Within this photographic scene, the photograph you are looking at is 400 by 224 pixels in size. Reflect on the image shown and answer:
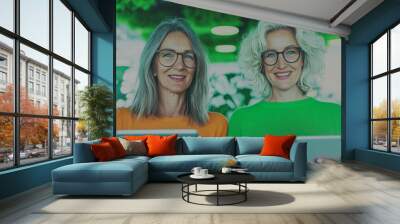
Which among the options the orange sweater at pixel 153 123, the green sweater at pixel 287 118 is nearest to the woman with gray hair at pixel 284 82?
the green sweater at pixel 287 118

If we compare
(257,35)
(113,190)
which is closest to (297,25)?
(257,35)

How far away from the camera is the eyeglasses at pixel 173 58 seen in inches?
367

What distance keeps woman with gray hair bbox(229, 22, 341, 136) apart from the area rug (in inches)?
157

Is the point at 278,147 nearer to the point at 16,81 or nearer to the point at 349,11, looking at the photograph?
the point at 349,11

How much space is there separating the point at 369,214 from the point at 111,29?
23.4 feet

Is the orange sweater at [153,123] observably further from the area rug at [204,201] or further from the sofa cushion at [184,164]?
the area rug at [204,201]

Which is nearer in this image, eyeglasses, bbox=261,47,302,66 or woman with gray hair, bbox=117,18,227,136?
woman with gray hair, bbox=117,18,227,136

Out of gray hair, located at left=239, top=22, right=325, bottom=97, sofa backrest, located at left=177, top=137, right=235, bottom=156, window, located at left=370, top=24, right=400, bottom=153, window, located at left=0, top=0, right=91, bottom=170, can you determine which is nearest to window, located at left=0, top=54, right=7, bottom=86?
window, located at left=0, top=0, right=91, bottom=170

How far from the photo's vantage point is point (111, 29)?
9.23 metres

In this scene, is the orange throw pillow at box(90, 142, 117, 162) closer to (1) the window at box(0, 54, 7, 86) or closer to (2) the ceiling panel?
(1) the window at box(0, 54, 7, 86)

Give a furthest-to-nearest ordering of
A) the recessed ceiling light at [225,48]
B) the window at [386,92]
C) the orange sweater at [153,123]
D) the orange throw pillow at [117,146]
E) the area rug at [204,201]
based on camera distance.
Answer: the recessed ceiling light at [225,48]
the orange sweater at [153,123]
the window at [386,92]
the orange throw pillow at [117,146]
the area rug at [204,201]

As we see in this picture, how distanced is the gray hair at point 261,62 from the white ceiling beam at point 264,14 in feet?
0.96

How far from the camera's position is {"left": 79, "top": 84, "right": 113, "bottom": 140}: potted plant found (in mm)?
7965

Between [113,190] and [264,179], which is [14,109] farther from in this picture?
[264,179]
